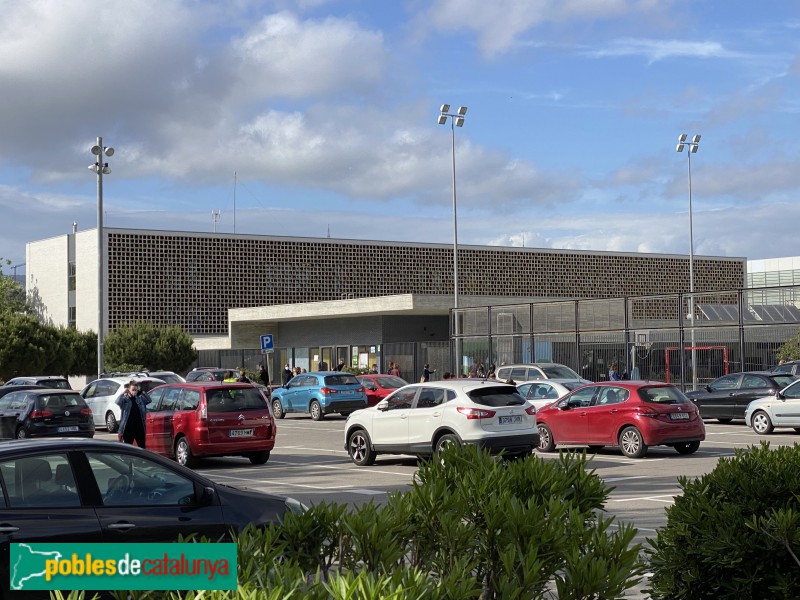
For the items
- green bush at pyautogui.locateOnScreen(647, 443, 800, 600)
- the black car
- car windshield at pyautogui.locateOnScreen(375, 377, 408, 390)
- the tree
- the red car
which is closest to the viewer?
green bush at pyautogui.locateOnScreen(647, 443, 800, 600)

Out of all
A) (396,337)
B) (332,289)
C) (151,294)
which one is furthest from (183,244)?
(396,337)

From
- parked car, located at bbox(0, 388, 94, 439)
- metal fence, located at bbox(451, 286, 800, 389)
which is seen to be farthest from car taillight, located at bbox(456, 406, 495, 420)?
metal fence, located at bbox(451, 286, 800, 389)

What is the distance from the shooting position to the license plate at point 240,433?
2059 centimetres

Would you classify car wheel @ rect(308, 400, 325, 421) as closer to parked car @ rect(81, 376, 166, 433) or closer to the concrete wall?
parked car @ rect(81, 376, 166, 433)

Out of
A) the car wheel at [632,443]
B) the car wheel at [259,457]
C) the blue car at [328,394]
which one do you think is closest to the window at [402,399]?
the car wheel at [259,457]

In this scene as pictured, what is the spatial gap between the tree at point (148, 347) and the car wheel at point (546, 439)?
42.6m

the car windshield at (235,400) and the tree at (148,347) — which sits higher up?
the tree at (148,347)

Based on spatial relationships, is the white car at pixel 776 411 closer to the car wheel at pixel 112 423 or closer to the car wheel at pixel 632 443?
the car wheel at pixel 632 443

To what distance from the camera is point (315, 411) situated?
122 ft

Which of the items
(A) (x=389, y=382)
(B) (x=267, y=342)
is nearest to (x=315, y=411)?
(A) (x=389, y=382)

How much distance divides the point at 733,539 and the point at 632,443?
14.9 m

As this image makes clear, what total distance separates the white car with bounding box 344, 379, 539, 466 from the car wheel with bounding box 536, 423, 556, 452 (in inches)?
119

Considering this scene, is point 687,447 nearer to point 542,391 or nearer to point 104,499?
point 542,391

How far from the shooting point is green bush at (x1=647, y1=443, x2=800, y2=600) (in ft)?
20.2
